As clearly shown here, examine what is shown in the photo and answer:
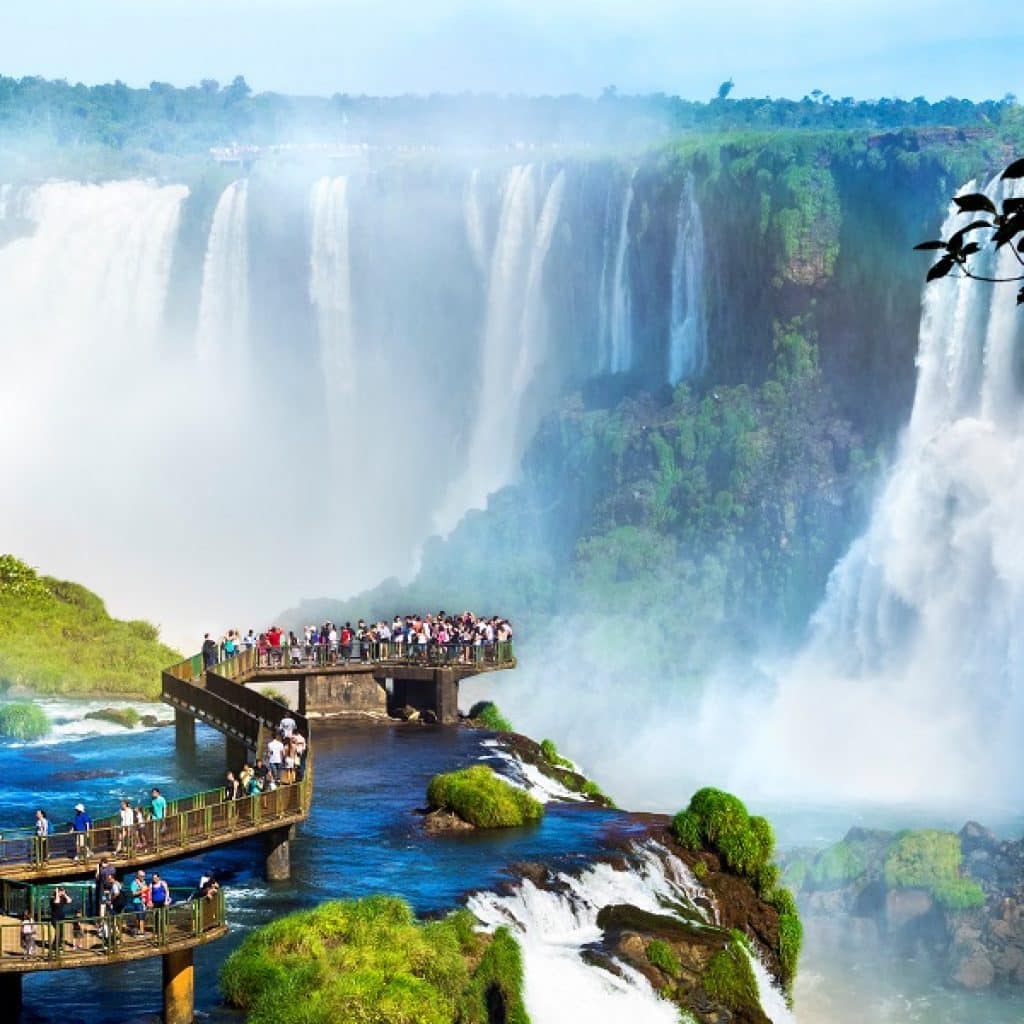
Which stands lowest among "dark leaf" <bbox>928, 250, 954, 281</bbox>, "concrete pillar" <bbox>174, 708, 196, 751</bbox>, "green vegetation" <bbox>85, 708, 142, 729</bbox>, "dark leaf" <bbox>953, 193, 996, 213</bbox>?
"green vegetation" <bbox>85, 708, 142, 729</bbox>

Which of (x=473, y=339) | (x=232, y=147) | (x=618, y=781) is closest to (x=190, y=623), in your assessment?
(x=473, y=339)

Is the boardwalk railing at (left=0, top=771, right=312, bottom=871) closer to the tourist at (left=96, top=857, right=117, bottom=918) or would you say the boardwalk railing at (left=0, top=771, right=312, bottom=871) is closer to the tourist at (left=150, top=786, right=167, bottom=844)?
the tourist at (left=150, top=786, right=167, bottom=844)

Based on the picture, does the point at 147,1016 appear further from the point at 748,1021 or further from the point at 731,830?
the point at 731,830

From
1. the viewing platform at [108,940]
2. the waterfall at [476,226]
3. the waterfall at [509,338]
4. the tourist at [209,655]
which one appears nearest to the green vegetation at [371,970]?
the viewing platform at [108,940]

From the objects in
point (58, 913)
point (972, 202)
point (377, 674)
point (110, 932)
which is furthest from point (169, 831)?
point (972, 202)

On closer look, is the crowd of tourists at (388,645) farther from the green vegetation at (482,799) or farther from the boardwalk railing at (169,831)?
the boardwalk railing at (169,831)

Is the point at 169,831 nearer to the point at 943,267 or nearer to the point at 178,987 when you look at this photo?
the point at 178,987

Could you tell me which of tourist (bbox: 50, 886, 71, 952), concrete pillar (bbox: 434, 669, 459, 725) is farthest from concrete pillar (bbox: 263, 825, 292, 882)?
concrete pillar (bbox: 434, 669, 459, 725)
